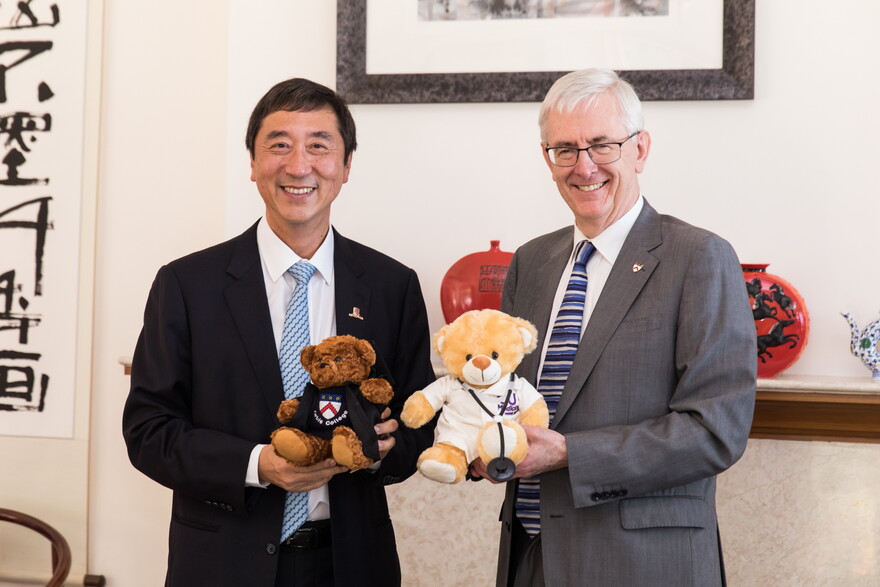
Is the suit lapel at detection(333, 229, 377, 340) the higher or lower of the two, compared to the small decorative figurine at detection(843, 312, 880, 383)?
higher

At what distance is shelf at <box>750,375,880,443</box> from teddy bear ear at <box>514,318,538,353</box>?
3.44 ft

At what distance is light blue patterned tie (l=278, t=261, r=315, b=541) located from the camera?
5.52ft

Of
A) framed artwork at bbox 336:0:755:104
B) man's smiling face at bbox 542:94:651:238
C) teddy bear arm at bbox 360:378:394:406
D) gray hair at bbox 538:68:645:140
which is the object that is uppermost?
framed artwork at bbox 336:0:755:104

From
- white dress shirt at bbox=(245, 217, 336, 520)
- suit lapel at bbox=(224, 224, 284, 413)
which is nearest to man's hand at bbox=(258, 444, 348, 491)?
suit lapel at bbox=(224, 224, 284, 413)

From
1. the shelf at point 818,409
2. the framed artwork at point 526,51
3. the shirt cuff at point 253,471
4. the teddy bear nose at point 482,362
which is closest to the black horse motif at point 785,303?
the shelf at point 818,409

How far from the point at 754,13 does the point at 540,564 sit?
1.84 m

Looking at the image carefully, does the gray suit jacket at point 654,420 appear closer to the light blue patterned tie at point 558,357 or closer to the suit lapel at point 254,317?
the light blue patterned tie at point 558,357

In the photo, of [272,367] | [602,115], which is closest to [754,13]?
[602,115]

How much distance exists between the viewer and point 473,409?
160 centimetres

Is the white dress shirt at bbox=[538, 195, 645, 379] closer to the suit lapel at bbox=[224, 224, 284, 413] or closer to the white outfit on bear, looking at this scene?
the white outfit on bear

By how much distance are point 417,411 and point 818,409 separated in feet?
4.67

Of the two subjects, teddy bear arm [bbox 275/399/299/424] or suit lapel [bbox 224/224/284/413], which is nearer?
teddy bear arm [bbox 275/399/299/424]

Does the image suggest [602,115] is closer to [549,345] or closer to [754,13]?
[549,345]

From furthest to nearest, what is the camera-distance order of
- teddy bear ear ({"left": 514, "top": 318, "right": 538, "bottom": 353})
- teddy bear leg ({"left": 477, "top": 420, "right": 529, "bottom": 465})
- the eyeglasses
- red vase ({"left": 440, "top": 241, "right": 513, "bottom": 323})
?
red vase ({"left": 440, "top": 241, "right": 513, "bottom": 323}), the eyeglasses, teddy bear ear ({"left": 514, "top": 318, "right": 538, "bottom": 353}), teddy bear leg ({"left": 477, "top": 420, "right": 529, "bottom": 465})
